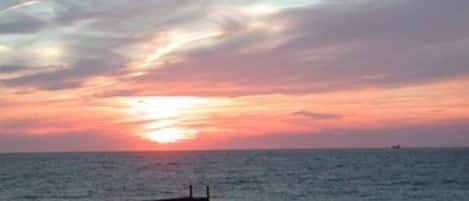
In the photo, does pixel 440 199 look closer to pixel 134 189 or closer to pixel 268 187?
pixel 268 187

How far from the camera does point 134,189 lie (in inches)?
3273

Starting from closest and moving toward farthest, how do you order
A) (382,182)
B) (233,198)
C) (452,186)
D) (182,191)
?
(233,198) < (182,191) < (452,186) < (382,182)

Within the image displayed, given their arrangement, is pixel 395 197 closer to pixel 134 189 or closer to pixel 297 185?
pixel 297 185

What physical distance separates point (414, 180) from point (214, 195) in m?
38.5

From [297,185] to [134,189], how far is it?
21594 mm

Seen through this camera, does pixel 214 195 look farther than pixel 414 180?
No

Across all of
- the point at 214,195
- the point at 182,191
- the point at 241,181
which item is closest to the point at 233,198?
the point at 214,195

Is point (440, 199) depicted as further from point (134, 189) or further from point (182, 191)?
point (134, 189)

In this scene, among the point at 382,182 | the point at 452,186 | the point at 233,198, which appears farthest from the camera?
the point at 382,182

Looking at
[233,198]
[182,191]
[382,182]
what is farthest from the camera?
[382,182]

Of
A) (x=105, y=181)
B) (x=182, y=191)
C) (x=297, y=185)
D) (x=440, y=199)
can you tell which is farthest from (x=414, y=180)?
(x=105, y=181)

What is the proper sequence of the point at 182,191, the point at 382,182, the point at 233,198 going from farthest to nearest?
the point at 382,182, the point at 182,191, the point at 233,198

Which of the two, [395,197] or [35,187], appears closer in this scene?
[395,197]

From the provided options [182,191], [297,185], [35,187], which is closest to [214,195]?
[182,191]
